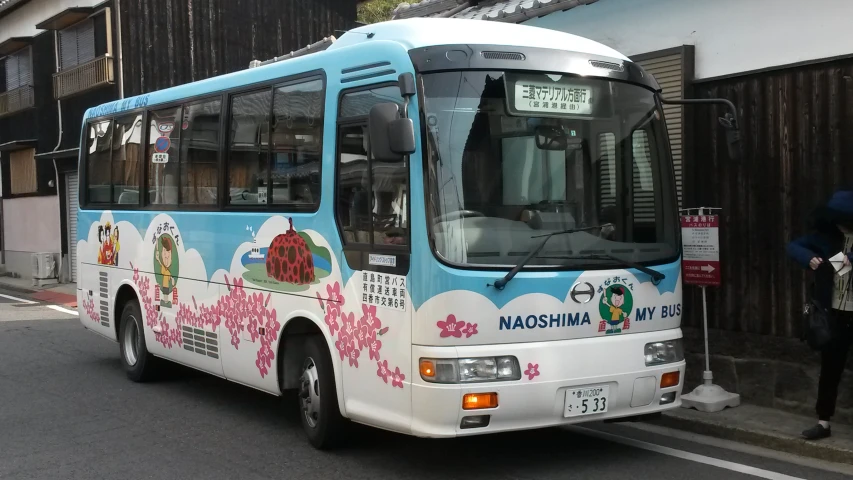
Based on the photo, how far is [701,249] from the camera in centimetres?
809

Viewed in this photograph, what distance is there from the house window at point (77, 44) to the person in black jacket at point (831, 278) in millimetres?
19635

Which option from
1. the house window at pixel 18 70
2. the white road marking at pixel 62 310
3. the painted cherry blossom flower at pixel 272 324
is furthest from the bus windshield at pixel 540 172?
the house window at pixel 18 70

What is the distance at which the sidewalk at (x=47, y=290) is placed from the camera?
1934 cm

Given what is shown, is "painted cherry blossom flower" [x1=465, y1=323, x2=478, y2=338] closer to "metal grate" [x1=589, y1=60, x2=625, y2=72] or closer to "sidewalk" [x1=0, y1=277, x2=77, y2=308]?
"metal grate" [x1=589, y1=60, x2=625, y2=72]

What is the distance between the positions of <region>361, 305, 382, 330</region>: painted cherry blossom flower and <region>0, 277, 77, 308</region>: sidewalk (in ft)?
45.5

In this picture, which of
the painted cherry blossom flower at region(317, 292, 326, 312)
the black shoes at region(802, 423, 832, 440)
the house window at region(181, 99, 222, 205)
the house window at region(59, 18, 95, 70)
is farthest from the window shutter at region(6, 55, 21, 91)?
the black shoes at region(802, 423, 832, 440)

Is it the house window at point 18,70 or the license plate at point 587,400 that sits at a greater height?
the house window at point 18,70

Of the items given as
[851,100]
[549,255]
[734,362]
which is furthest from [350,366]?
[851,100]

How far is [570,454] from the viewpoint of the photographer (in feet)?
21.6

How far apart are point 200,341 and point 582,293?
164 inches

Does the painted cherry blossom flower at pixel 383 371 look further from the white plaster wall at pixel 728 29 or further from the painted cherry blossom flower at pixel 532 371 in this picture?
the white plaster wall at pixel 728 29

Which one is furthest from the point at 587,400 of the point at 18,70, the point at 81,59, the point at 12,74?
the point at 12,74

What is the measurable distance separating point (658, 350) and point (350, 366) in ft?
6.99

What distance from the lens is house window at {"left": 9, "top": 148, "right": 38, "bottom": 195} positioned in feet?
83.4
